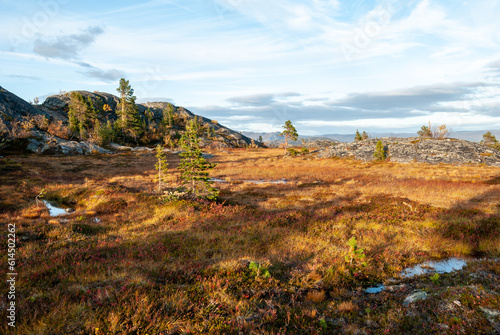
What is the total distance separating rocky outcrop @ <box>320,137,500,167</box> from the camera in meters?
51.0

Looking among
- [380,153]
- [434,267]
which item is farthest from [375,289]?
[380,153]

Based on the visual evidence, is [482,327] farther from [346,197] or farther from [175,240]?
Answer: [346,197]

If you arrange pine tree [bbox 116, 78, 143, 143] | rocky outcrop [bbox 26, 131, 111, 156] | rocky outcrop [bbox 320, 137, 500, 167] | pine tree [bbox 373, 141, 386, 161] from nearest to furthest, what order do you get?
1. rocky outcrop [bbox 320, 137, 500, 167]
2. rocky outcrop [bbox 26, 131, 111, 156]
3. pine tree [bbox 373, 141, 386, 161]
4. pine tree [bbox 116, 78, 143, 143]

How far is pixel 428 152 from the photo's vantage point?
183 ft

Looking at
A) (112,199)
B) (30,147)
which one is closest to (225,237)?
(112,199)

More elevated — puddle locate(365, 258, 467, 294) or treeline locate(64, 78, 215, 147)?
treeline locate(64, 78, 215, 147)

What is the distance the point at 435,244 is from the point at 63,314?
1263cm

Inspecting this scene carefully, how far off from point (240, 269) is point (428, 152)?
6569cm

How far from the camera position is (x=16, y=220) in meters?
12.1

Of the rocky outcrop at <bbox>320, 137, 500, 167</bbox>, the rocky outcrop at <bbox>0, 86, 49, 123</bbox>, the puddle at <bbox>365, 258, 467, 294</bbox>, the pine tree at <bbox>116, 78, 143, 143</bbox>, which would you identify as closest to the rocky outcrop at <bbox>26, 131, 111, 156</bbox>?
the rocky outcrop at <bbox>0, 86, 49, 123</bbox>

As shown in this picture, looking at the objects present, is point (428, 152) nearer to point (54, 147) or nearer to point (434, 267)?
point (434, 267)

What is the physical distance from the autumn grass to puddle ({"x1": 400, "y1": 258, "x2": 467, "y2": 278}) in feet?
1.19

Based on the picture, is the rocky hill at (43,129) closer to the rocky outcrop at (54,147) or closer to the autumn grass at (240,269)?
the rocky outcrop at (54,147)

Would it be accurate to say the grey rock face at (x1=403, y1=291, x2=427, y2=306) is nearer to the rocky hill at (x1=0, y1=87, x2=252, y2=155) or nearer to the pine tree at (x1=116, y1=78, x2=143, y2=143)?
the rocky hill at (x1=0, y1=87, x2=252, y2=155)
